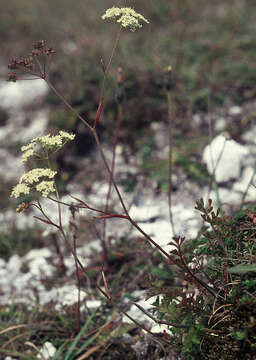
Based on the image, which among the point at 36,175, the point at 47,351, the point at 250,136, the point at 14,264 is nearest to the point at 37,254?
the point at 14,264

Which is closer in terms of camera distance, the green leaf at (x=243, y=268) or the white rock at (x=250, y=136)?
the green leaf at (x=243, y=268)

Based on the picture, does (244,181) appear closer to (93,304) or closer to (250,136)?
(250,136)

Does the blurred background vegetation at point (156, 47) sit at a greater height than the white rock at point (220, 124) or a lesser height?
greater

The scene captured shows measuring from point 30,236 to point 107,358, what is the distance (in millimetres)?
1191

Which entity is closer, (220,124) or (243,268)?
(243,268)

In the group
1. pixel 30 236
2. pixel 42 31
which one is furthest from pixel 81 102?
pixel 42 31

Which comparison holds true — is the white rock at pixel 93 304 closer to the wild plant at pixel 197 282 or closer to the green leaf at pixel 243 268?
the wild plant at pixel 197 282

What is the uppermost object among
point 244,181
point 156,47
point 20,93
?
point 156,47

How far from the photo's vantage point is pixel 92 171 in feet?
10.9

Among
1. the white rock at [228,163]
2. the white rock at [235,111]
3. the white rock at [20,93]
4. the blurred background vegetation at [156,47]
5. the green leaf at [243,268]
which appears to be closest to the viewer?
the green leaf at [243,268]

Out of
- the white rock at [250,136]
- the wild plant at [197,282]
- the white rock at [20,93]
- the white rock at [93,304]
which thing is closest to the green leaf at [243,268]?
the wild plant at [197,282]

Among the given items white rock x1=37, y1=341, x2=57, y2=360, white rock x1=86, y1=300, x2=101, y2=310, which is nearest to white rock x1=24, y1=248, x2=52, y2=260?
white rock x1=86, y1=300, x2=101, y2=310

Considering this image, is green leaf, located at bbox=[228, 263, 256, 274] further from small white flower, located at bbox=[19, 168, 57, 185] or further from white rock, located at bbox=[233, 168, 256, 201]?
white rock, located at bbox=[233, 168, 256, 201]

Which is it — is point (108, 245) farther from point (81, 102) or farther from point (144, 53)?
point (144, 53)
